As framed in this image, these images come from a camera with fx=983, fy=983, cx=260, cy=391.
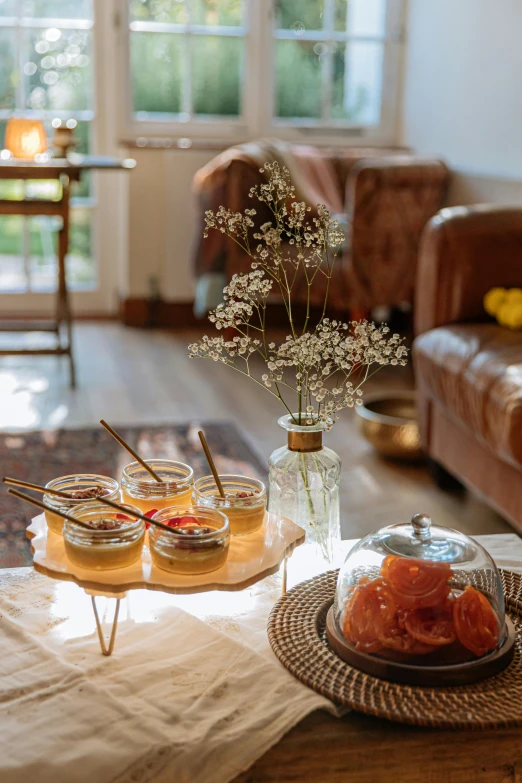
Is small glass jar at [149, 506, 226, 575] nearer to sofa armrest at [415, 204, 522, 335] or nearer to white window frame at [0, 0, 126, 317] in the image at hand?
sofa armrest at [415, 204, 522, 335]

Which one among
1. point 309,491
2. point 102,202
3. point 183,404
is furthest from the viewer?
point 102,202

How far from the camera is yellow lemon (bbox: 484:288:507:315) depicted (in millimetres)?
2701

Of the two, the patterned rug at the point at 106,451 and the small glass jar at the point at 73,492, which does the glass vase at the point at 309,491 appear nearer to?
the small glass jar at the point at 73,492

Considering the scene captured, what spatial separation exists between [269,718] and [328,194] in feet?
12.4

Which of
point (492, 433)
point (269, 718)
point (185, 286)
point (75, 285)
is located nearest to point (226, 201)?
point (185, 286)

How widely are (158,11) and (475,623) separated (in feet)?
14.4

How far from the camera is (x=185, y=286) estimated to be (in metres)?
5.09

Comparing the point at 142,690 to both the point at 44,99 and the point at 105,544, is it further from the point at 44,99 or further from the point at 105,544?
the point at 44,99

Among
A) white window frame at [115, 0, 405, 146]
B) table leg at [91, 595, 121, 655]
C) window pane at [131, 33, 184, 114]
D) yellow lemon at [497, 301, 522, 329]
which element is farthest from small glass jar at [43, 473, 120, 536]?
window pane at [131, 33, 184, 114]

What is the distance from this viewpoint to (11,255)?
16.7ft

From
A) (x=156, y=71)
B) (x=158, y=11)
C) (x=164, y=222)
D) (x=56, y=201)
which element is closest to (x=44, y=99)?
(x=156, y=71)

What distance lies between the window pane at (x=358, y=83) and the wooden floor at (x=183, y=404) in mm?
1498

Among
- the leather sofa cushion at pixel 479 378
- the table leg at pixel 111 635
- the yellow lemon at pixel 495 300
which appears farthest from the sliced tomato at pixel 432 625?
the yellow lemon at pixel 495 300

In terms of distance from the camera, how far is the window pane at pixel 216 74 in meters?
4.98
